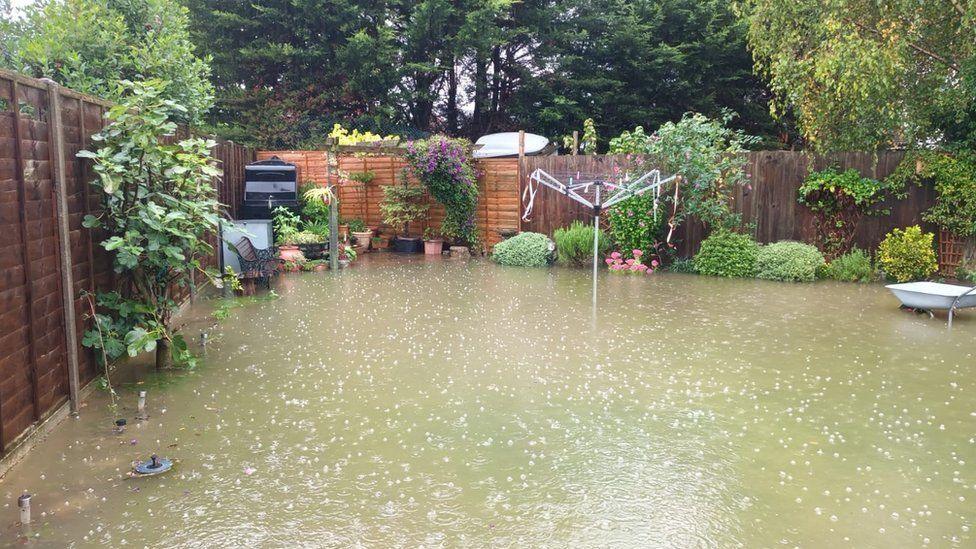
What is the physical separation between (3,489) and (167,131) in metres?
2.53

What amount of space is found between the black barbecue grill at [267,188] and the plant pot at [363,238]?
229 cm

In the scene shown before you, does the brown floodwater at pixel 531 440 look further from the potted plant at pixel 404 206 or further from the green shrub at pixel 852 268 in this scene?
the potted plant at pixel 404 206

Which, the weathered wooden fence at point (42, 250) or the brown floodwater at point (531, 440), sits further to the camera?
the weathered wooden fence at point (42, 250)

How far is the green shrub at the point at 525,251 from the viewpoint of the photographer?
1198 centimetres

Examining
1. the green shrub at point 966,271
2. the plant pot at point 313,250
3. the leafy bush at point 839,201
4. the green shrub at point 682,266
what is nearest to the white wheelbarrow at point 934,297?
the green shrub at point 966,271

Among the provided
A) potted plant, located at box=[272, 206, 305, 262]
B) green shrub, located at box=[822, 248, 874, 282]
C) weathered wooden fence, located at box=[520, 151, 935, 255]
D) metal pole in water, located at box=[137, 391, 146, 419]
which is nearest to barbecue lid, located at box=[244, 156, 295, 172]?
potted plant, located at box=[272, 206, 305, 262]

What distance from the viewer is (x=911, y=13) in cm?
903

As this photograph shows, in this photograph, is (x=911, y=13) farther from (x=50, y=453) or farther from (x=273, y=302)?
(x=50, y=453)

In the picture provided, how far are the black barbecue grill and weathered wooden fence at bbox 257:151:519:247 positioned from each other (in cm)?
220

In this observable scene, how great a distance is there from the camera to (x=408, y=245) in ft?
46.2

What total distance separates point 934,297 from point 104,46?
353 inches

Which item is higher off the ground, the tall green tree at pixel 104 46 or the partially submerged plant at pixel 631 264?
the tall green tree at pixel 104 46

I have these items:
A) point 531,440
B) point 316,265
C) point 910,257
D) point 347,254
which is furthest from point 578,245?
point 531,440

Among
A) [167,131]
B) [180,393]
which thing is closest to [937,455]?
[180,393]
